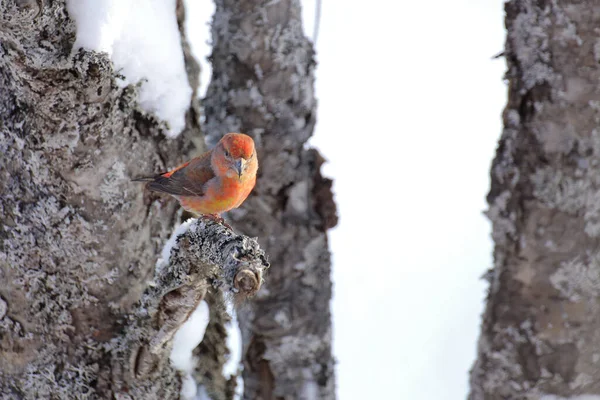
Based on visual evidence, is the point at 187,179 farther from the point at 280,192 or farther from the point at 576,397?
the point at 576,397

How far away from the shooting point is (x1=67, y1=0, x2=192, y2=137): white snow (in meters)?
1.58

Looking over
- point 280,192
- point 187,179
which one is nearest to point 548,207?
point 280,192

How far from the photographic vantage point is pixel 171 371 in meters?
1.96

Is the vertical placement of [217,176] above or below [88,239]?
above

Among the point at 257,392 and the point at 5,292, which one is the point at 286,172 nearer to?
the point at 257,392

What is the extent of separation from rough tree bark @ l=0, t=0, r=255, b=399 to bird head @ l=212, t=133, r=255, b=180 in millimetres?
195

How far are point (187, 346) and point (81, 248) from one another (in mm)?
477

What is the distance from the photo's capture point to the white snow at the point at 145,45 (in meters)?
1.58

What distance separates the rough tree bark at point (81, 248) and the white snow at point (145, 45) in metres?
0.04

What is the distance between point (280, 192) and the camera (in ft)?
8.48

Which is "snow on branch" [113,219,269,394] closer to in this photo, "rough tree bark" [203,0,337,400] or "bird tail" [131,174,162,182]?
"bird tail" [131,174,162,182]

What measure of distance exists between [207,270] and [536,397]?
4.58ft

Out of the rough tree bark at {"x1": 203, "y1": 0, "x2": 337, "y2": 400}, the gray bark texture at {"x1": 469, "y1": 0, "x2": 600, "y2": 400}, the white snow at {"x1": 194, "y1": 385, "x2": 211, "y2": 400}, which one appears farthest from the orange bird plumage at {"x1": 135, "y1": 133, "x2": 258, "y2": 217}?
the gray bark texture at {"x1": 469, "y1": 0, "x2": 600, "y2": 400}

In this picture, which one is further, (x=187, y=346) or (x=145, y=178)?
(x=187, y=346)
